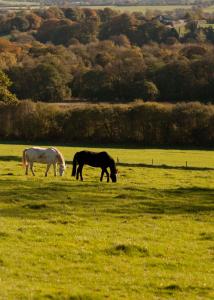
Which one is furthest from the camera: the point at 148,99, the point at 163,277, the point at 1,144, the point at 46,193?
the point at 148,99

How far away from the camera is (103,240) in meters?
19.2

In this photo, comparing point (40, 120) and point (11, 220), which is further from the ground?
point (40, 120)

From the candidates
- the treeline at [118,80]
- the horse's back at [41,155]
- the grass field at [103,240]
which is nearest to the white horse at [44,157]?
the horse's back at [41,155]

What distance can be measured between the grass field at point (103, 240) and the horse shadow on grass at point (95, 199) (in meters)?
0.04

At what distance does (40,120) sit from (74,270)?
6167 cm

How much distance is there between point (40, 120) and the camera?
7706cm

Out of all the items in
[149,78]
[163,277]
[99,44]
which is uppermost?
[99,44]

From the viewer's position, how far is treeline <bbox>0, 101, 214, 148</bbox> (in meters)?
75.0

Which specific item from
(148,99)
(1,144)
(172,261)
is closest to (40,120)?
(1,144)

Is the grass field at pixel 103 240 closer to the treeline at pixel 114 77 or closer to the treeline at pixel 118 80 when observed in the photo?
the treeline at pixel 118 80

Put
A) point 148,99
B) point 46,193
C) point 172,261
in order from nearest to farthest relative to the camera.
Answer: point 172,261 < point 46,193 < point 148,99

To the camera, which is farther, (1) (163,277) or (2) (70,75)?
(2) (70,75)

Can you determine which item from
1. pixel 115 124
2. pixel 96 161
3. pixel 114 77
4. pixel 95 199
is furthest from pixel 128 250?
pixel 114 77

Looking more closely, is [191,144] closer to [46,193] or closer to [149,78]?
[149,78]
